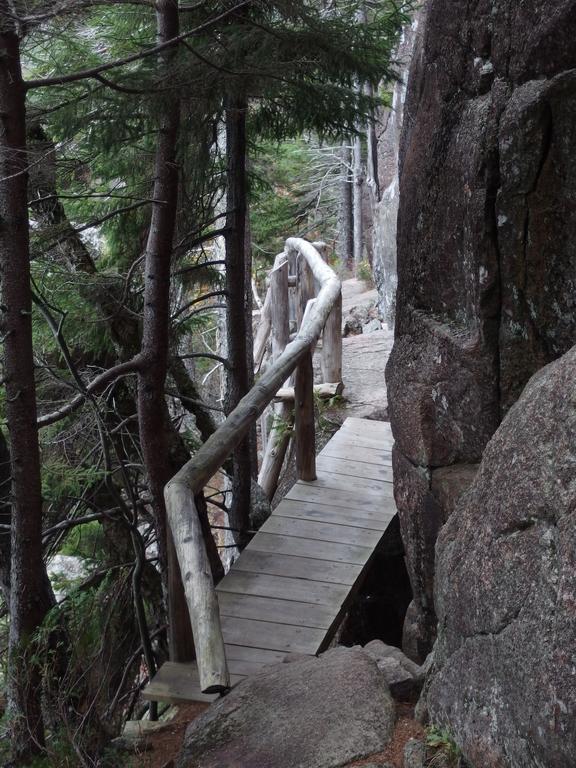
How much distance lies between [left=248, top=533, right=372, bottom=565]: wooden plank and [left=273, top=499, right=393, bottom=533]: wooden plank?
347mm

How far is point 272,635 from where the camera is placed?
15.4 feet

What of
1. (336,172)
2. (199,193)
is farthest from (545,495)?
(336,172)

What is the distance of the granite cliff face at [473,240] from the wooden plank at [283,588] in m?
0.54

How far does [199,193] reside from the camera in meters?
6.45

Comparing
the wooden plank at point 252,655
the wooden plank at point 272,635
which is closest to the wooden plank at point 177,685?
the wooden plank at point 252,655

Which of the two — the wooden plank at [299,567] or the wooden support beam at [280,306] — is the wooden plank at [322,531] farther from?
the wooden support beam at [280,306]

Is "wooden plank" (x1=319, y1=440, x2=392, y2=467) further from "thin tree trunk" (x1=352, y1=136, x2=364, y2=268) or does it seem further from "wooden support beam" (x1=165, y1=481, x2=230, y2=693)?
"thin tree trunk" (x1=352, y1=136, x2=364, y2=268)

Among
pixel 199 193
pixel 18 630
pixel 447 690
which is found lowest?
pixel 18 630

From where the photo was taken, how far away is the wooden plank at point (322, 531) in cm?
588

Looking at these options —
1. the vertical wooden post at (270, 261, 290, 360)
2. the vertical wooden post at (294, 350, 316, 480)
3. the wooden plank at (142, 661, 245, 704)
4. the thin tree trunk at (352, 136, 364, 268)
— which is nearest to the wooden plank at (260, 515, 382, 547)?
the vertical wooden post at (294, 350, 316, 480)

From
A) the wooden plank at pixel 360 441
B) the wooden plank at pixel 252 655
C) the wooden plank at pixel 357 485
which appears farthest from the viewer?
the wooden plank at pixel 360 441

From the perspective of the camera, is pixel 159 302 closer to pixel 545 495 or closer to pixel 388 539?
pixel 388 539

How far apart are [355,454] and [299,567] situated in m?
2.08

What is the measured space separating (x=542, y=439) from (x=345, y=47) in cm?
335
